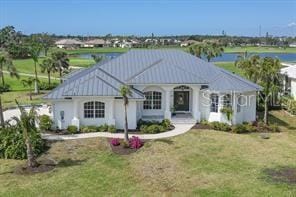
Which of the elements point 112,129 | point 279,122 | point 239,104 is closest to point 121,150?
point 112,129

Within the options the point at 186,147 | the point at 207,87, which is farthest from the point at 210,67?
the point at 186,147

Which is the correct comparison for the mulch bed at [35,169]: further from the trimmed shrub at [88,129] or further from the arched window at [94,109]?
the arched window at [94,109]

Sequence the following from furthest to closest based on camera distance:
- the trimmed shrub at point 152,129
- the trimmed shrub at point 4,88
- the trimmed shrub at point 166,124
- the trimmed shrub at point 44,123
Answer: the trimmed shrub at point 4,88 → the trimmed shrub at point 166,124 → the trimmed shrub at point 44,123 → the trimmed shrub at point 152,129

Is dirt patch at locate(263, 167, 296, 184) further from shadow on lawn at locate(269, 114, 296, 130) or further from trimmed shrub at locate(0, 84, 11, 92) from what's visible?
trimmed shrub at locate(0, 84, 11, 92)

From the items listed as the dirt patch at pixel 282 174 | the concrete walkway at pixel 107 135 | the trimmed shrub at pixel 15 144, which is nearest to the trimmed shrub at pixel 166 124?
the concrete walkway at pixel 107 135

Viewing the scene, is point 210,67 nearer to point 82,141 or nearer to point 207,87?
point 207,87

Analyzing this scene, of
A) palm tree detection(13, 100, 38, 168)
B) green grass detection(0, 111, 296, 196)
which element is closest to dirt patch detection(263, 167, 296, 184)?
green grass detection(0, 111, 296, 196)

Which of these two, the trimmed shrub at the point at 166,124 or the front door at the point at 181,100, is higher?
the front door at the point at 181,100
